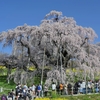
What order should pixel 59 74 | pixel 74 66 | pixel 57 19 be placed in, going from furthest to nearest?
pixel 57 19 → pixel 74 66 → pixel 59 74

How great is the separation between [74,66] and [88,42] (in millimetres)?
4030

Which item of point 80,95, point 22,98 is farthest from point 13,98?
point 80,95

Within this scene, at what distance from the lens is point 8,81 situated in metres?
38.0

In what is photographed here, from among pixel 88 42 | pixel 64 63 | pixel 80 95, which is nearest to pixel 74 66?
pixel 64 63

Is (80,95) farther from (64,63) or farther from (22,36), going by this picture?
(22,36)

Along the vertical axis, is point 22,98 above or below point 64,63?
below

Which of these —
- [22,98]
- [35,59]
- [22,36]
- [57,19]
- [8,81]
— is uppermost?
[57,19]

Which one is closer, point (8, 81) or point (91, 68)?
point (91, 68)

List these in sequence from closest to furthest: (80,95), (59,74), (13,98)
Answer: (13,98), (80,95), (59,74)

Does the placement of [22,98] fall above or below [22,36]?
below

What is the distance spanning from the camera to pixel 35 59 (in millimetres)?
38281

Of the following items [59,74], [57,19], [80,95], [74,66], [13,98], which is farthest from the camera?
[57,19]

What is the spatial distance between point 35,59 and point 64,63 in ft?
13.2

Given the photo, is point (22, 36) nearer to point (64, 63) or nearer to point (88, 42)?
point (64, 63)
